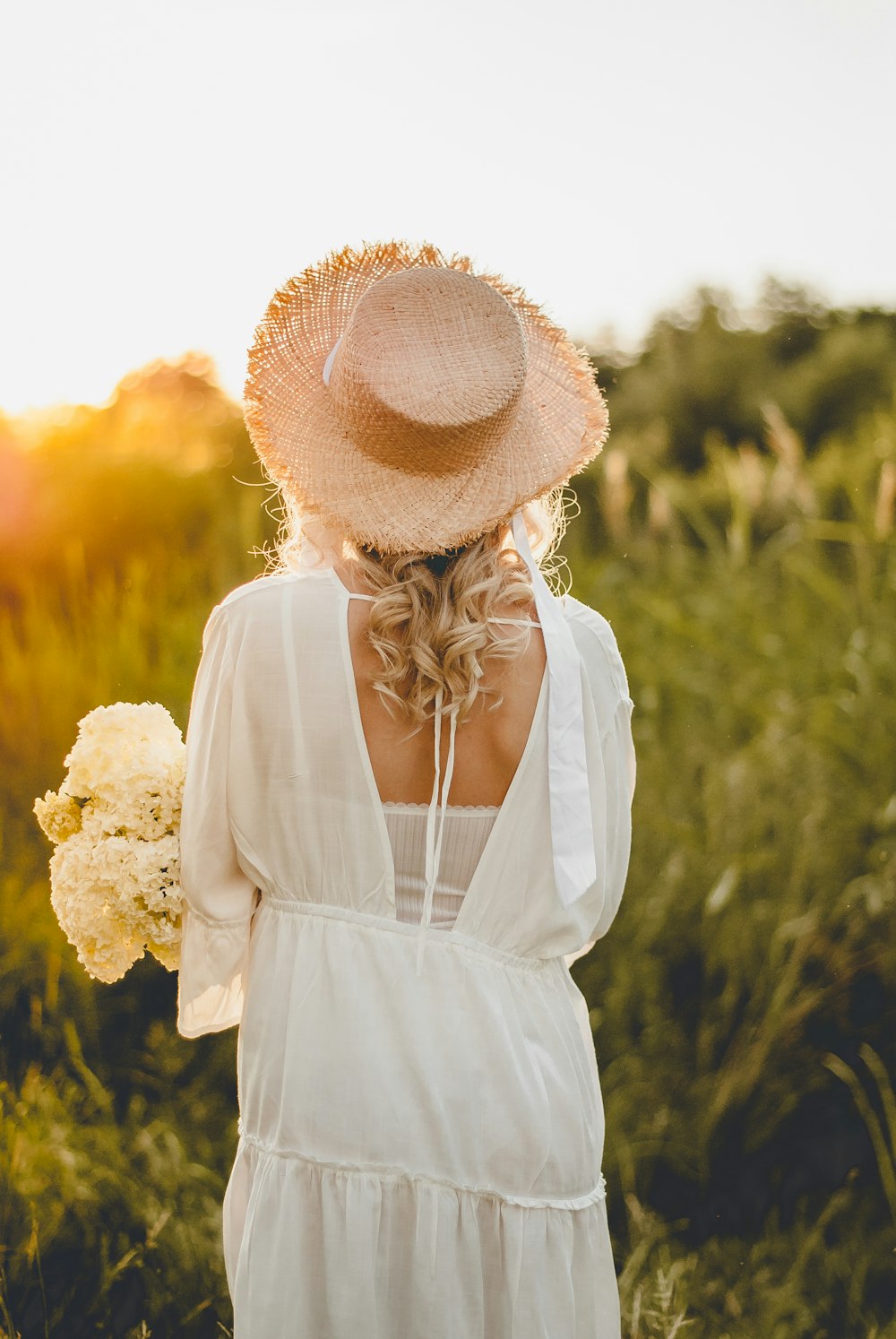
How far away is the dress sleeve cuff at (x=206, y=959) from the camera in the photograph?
70.1 inches

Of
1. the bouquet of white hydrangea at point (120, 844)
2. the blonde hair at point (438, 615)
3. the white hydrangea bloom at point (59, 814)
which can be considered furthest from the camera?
the white hydrangea bloom at point (59, 814)

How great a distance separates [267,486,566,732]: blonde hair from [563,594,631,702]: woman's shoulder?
99mm

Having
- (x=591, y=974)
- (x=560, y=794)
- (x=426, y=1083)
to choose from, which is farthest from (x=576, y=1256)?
(x=591, y=974)

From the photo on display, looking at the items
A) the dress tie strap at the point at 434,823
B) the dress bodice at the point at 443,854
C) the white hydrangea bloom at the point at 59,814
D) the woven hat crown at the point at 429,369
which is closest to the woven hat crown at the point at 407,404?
the woven hat crown at the point at 429,369

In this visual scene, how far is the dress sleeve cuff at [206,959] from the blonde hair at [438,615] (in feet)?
1.49

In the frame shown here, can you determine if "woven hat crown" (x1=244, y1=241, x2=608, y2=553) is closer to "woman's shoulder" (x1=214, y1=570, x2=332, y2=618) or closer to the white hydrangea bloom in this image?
"woman's shoulder" (x1=214, y1=570, x2=332, y2=618)

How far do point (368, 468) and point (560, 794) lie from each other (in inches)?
22.0

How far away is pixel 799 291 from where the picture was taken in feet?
26.6

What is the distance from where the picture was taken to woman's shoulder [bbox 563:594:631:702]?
178cm

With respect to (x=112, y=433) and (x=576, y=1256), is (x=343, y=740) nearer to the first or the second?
(x=576, y=1256)

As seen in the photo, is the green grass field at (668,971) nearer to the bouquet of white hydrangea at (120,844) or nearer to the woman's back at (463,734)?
the bouquet of white hydrangea at (120,844)

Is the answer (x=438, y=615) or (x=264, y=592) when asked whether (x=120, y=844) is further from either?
(x=438, y=615)

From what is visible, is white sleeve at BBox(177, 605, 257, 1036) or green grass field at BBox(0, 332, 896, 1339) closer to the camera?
white sleeve at BBox(177, 605, 257, 1036)

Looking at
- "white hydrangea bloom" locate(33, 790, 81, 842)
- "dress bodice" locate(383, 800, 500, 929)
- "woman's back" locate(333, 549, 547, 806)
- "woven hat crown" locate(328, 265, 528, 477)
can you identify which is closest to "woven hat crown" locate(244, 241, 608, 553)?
"woven hat crown" locate(328, 265, 528, 477)
